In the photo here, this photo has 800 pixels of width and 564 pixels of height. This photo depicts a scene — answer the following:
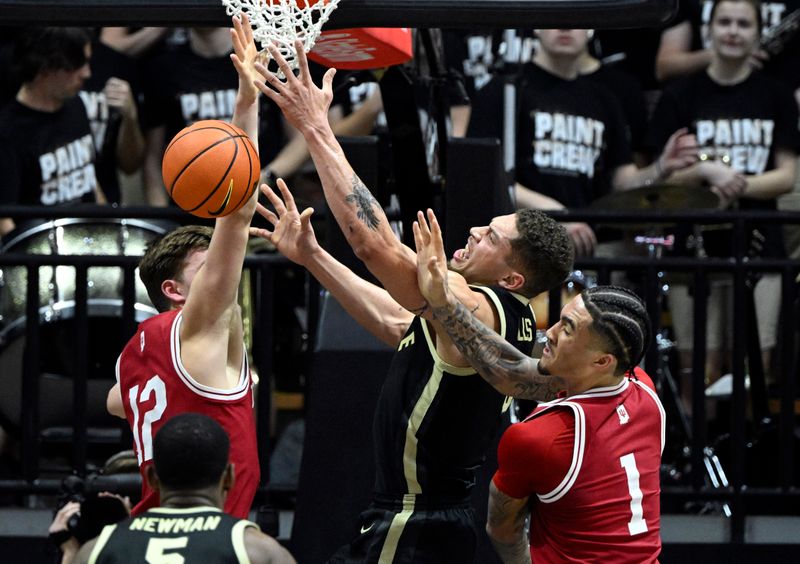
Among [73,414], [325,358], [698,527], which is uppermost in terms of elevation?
[325,358]

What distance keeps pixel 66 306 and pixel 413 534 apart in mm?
3214

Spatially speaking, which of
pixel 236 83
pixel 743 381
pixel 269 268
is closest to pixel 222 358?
pixel 269 268

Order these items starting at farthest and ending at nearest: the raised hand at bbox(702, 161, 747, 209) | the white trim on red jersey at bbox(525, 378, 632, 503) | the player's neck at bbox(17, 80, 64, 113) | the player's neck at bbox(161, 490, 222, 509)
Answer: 1. the raised hand at bbox(702, 161, 747, 209)
2. the player's neck at bbox(17, 80, 64, 113)
3. the white trim on red jersey at bbox(525, 378, 632, 503)
4. the player's neck at bbox(161, 490, 222, 509)

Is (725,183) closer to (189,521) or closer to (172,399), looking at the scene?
(172,399)

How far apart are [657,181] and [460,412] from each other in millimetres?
4029

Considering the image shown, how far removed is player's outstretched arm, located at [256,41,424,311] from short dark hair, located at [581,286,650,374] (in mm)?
588

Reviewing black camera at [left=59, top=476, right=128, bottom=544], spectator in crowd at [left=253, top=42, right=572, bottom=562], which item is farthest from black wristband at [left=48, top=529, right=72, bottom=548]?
spectator in crowd at [left=253, top=42, right=572, bottom=562]

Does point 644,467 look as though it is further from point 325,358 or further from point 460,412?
point 325,358

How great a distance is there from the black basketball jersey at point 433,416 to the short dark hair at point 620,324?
441 mm

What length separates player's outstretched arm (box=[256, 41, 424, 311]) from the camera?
15.5 feet

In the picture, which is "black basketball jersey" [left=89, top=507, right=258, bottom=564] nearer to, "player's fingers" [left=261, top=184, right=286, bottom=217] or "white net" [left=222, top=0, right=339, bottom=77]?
"player's fingers" [left=261, top=184, right=286, bottom=217]

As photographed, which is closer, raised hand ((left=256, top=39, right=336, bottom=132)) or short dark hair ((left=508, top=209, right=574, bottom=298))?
raised hand ((left=256, top=39, right=336, bottom=132))

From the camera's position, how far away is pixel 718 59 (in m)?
8.98

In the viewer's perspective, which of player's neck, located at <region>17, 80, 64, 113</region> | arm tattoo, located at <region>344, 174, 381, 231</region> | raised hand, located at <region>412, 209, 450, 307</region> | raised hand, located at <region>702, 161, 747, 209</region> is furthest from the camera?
raised hand, located at <region>702, 161, 747, 209</region>
